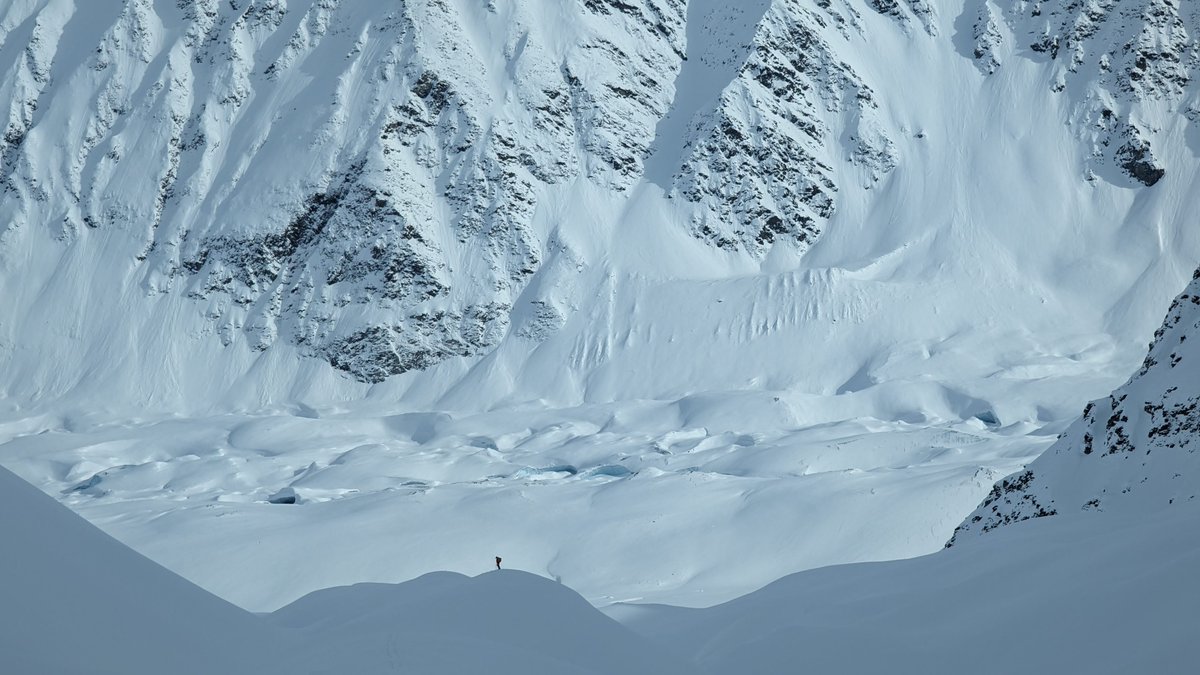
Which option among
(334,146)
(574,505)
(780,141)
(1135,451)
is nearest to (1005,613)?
(1135,451)

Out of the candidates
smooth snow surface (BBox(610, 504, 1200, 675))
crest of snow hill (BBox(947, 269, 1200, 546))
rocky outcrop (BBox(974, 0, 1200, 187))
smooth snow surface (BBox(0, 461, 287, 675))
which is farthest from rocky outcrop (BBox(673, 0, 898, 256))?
smooth snow surface (BBox(0, 461, 287, 675))

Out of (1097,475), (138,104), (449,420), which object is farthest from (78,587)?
(138,104)

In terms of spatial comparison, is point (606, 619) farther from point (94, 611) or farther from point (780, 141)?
point (780, 141)

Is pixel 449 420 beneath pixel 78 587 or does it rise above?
above

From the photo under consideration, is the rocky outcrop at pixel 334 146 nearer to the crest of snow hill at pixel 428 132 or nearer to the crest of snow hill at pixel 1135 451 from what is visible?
the crest of snow hill at pixel 428 132

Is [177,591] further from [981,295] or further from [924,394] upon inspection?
[981,295]

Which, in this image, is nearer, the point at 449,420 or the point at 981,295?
the point at 449,420

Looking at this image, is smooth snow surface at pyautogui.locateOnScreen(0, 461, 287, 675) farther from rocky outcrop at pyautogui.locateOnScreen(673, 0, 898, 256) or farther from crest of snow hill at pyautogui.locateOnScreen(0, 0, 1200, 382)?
rocky outcrop at pyautogui.locateOnScreen(673, 0, 898, 256)

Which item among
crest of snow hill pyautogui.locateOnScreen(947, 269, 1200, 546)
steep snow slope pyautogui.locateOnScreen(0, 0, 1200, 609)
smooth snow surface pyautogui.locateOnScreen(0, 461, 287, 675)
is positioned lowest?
smooth snow surface pyautogui.locateOnScreen(0, 461, 287, 675)
